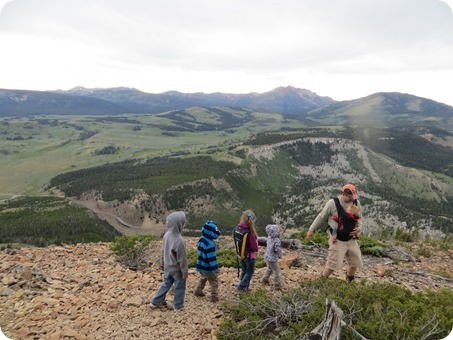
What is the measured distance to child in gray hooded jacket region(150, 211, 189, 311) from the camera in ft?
21.1

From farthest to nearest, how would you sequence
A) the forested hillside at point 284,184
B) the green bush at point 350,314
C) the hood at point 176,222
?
1. the forested hillside at point 284,184
2. the hood at point 176,222
3. the green bush at point 350,314

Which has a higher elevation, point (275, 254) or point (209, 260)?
point (209, 260)

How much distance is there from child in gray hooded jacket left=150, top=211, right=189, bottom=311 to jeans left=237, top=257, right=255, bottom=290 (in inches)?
54.7

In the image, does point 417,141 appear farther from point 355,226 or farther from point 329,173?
point 355,226

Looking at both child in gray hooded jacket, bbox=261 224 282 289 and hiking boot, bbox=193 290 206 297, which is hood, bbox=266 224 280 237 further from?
hiking boot, bbox=193 290 206 297

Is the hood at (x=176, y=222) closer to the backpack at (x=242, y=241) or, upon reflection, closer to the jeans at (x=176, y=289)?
the jeans at (x=176, y=289)

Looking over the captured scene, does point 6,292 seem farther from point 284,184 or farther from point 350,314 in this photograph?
point 284,184

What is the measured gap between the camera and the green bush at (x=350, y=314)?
458 centimetres

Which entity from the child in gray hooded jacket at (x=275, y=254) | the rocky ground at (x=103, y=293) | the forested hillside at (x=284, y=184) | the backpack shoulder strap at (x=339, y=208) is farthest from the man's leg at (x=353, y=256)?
the forested hillside at (x=284, y=184)

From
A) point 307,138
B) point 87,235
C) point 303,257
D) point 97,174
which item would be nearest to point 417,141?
point 307,138

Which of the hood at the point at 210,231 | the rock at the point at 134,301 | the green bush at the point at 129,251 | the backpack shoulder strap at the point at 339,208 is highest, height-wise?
the backpack shoulder strap at the point at 339,208

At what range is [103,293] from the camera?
23.3 feet

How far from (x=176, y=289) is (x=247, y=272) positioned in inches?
65.0

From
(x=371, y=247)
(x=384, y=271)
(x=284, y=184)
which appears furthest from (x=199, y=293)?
(x=284, y=184)
